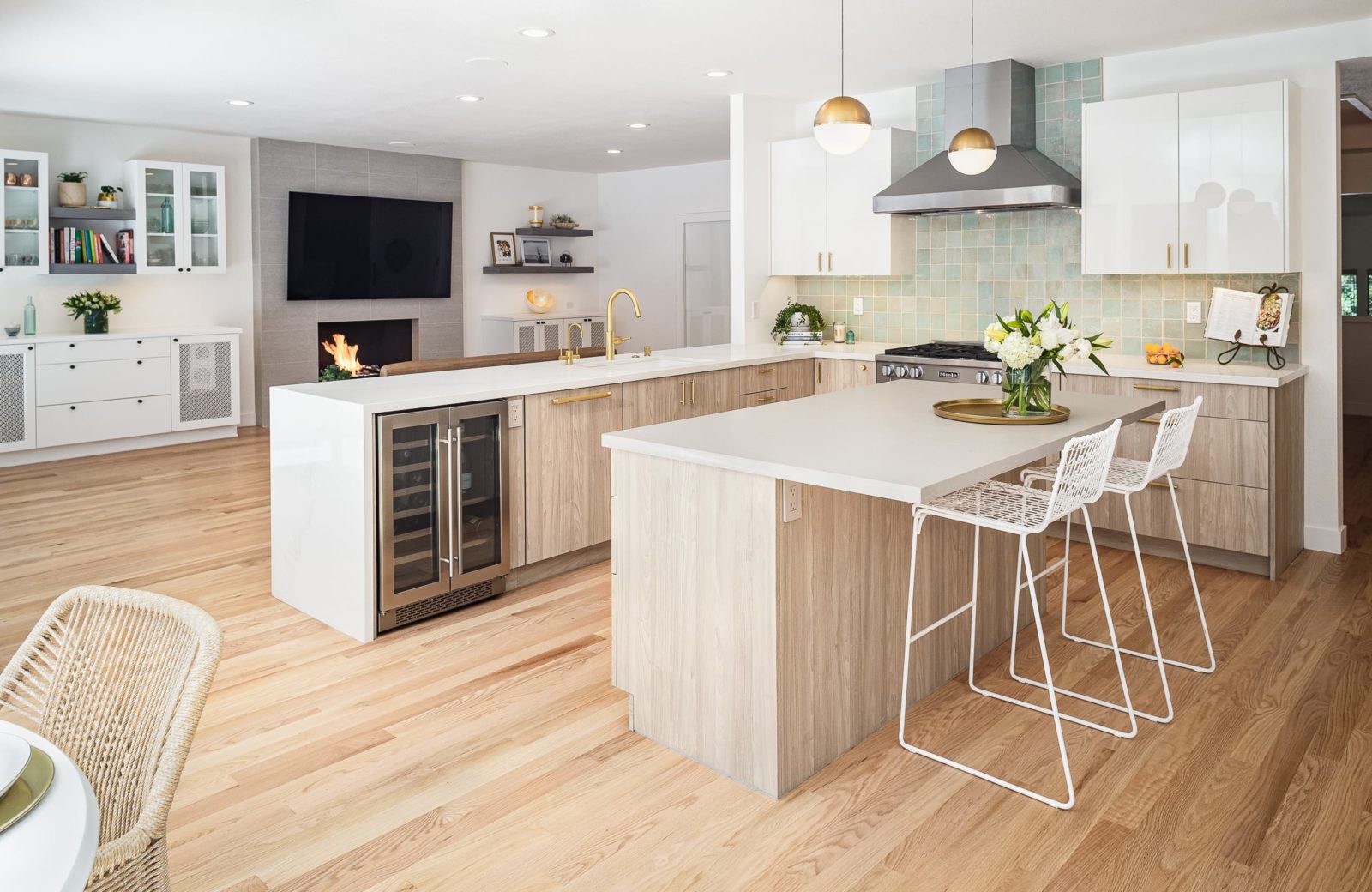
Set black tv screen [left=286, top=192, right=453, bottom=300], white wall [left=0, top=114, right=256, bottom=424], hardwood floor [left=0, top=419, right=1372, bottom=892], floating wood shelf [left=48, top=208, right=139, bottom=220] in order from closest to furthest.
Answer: hardwood floor [left=0, top=419, right=1372, bottom=892] → floating wood shelf [left=48, top=208, right=139, bottom=220] → white wall [left=0, top=114, right=256, bottom=424] → black tv screen [left=286, top=192, right=453, bottom=300]

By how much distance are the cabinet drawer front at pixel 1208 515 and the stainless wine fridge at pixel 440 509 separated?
2.79 m

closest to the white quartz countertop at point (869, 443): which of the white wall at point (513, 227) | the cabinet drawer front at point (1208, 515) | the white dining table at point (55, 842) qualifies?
the cabinet drawer front at point (1208, 515)

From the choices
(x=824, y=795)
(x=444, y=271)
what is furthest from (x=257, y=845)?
(x=444, y=271)

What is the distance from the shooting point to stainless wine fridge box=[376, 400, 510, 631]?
3.52m

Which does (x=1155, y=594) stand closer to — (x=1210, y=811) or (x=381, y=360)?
(x=1210, y=811)

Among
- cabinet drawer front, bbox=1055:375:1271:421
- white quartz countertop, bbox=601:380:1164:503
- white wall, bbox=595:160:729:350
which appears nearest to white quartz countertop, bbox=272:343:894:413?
white quartz countertop, bbox=601:380:1164:503

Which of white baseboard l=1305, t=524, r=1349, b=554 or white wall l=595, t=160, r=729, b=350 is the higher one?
white wall l=595, t=160, r=729, b=350

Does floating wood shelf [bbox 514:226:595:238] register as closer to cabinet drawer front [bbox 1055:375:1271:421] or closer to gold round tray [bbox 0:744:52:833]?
cabinet drawer front [bbox 1055:375:1271:421]

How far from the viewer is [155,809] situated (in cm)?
134

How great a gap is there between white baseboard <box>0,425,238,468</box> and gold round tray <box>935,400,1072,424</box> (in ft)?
20.6

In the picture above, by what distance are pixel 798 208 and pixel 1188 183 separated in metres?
2.22

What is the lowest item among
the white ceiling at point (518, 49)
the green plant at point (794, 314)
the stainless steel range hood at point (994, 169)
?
the green plant at point (794, 314)

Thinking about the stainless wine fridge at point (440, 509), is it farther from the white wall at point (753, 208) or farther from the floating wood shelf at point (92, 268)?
the floating wood shelf at point (92, 268)

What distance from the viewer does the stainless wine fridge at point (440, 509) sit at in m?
3.52
